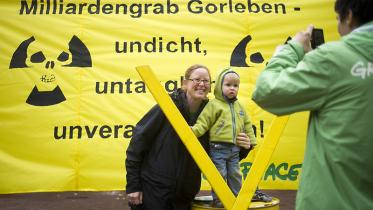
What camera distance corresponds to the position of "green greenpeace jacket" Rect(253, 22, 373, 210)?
4.30 feet

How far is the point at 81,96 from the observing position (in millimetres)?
4598

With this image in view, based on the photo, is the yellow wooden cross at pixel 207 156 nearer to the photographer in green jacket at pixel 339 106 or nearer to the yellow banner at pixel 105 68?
the photographer in green jacket at pixel 339 106

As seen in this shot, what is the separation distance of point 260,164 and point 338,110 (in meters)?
0.76

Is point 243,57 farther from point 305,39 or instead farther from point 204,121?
point 305,39

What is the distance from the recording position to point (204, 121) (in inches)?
104

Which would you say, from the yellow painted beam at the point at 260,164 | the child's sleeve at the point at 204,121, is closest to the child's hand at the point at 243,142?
the child's sleeve at the point at 204,121

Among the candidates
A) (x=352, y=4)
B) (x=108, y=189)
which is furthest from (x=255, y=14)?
(x=352, y=4)

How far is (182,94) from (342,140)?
1.36m

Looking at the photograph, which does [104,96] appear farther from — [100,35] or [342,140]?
[342,140]

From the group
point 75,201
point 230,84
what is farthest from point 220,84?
point 75,201

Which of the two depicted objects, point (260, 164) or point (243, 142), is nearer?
point (260, 164)

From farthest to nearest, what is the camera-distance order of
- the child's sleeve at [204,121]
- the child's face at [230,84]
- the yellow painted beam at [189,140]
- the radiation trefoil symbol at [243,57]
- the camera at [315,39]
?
the radiation trefoil symbol at [243,57] < the child's face at [230,84] < the child's sleeve at [204,121] < the yellow painted beam at [189,140] < the camera at [315,39]

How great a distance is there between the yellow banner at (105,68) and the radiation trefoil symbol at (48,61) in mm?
11

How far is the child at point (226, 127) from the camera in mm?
2818
